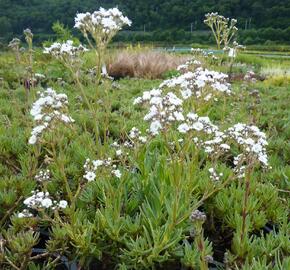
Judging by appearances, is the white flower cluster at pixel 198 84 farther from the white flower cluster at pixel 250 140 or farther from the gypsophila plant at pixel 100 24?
the gypsophila plant at pixel 100 24

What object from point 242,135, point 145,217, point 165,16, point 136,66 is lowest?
point 165,16

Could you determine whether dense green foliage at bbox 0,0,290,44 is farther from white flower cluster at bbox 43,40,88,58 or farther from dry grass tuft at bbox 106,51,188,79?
white flower cluster at bbox 43,40,88,58

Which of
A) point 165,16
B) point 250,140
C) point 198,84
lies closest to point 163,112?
point 198,84

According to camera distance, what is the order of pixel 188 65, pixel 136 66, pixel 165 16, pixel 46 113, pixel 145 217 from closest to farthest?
pixel 46 113 → pixel 145 217 → pixel 188 65 → pixel 136 66 → pixel 165 16

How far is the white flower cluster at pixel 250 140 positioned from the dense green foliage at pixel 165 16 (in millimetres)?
52696

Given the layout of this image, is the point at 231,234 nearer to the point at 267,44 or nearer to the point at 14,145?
the point at 14,145

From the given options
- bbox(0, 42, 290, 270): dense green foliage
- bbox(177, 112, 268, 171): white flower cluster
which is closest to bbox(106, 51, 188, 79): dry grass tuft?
bbox(0, 42, 290, 270): dense green foliage

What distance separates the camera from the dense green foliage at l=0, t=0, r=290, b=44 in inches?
2265

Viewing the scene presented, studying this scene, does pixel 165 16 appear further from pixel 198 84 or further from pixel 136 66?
pixel 198 84

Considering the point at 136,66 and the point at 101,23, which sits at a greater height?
the point at 101,23

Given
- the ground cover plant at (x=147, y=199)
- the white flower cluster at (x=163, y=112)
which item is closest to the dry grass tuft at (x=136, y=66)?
the ground cover plant at (x=147, y=199)

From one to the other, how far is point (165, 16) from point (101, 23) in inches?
2841

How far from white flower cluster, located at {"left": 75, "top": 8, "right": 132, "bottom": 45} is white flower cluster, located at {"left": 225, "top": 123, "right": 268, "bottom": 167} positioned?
1.17 meters

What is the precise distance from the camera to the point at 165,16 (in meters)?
72.6
